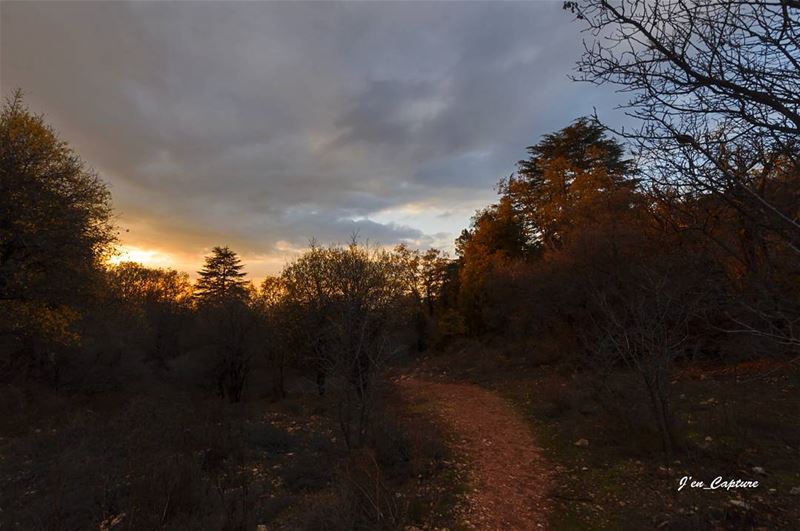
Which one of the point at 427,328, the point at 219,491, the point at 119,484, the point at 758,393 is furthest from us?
the point at 427,328

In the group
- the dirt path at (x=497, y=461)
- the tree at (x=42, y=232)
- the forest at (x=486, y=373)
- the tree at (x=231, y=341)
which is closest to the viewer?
the forest at (x=486, y=373)

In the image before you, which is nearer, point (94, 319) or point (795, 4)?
point (795, 4)

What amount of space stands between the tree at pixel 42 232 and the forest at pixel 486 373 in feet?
0.24

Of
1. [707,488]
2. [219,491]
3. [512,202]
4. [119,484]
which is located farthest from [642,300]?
[512,202]

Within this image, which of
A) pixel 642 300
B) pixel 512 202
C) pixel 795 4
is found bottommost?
pixel 642 300

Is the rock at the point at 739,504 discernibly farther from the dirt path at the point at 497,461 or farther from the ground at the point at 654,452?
the dirt path at the point at 497,461

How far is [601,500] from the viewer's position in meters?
6.30

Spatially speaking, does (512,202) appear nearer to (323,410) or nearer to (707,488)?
(323,410)

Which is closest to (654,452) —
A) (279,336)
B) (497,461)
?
(497,461)

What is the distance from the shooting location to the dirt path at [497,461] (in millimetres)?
6102

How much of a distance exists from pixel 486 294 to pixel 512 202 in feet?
20.1

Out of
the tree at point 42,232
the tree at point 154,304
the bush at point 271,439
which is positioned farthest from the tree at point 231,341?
the bush at point 271,439

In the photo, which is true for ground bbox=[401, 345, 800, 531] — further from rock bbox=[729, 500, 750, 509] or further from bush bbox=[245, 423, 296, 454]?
bush bbox=[245, 423, 296, 454]

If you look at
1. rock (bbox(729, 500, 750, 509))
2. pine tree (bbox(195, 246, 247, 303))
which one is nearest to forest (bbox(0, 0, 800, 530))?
rock (bbox(729, 500, 750, 509))
